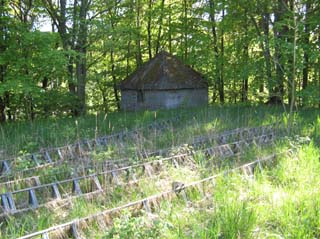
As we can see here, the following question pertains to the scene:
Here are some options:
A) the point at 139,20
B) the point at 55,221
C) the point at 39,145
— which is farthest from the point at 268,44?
the point at 139,20

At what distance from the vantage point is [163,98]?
19.6m

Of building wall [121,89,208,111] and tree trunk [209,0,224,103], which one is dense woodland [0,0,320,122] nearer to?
tree trunk [209,0,224,103]

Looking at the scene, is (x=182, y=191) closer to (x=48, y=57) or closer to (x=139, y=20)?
(x=48, y=57)

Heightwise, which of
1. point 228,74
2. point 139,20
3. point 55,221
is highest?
point 139,20

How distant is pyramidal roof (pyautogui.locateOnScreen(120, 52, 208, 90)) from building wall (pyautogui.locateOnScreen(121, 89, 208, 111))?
31 centimetres

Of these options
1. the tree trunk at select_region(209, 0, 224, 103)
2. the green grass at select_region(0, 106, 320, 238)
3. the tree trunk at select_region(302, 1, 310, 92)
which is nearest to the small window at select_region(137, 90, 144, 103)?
the tree trunk at select_region(209, 0, 224, 103)

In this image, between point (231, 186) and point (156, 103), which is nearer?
point (231, 186)

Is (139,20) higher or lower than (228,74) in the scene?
higher

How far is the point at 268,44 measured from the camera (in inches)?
476

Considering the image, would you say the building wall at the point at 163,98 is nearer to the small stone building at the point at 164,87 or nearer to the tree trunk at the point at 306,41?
the small stone building at the point at 164,87

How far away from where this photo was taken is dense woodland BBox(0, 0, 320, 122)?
10805 millimetres

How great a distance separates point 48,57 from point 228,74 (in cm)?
1009

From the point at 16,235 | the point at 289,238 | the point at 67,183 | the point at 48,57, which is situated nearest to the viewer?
the point at 289,238

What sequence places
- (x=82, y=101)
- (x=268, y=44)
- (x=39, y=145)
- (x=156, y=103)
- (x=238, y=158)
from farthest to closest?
1. (x=156, y=103)
2. (x=82, y=101)
3. (x=268, y=44)
4. (x=39, y=145)
5. (x=238, y=158)
